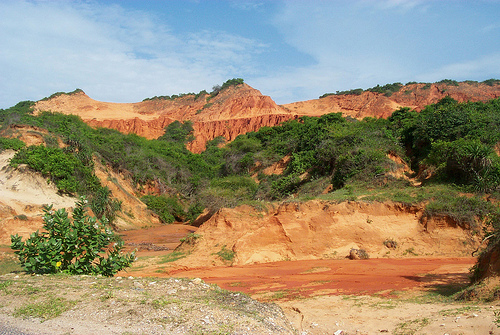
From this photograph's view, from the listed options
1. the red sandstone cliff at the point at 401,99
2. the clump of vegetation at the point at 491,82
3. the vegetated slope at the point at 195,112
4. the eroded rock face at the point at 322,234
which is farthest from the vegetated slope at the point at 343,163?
the clump of vegetation at the point at 491,82

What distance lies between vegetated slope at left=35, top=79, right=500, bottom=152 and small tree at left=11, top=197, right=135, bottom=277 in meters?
52.0

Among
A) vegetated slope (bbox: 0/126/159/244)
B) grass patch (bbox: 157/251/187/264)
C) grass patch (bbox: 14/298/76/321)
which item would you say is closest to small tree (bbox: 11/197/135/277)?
grass patch (bbox: 14/298/76/321)

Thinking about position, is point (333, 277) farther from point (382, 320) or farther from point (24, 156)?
point (24, 156)

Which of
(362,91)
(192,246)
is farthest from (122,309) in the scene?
(362,91)

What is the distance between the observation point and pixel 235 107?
66562 mm

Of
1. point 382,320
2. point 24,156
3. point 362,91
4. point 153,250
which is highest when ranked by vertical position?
point 362,91

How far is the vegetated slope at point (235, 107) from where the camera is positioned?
191 feet

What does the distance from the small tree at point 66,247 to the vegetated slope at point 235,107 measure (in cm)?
5201

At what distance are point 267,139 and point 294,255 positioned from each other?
2796 centimetres

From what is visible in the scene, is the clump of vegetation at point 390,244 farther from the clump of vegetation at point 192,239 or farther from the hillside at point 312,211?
the clump of vegetation at point 192,239

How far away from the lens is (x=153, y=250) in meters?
17.5

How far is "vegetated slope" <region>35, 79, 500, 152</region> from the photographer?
58122 mm

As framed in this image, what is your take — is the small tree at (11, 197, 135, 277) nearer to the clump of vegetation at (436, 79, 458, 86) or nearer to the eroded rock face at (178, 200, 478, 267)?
the eroded rock face at (178, 200, 478, 267)

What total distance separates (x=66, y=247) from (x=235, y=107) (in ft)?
199
